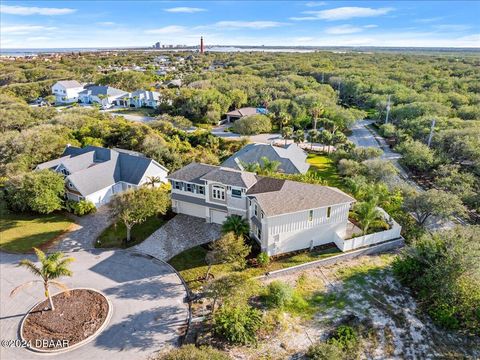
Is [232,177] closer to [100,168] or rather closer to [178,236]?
[178,236]

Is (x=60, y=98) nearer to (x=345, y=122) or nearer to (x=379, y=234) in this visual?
(x=345, y=122)

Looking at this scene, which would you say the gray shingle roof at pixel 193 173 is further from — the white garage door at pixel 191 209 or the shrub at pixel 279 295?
the shrub at pixel 279 295

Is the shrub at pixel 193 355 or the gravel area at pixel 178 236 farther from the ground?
the shrub at pixel 193 355

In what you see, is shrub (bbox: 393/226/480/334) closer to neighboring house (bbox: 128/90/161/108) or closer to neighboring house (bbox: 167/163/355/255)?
neighboring house (bbox: 167/163/355/255)

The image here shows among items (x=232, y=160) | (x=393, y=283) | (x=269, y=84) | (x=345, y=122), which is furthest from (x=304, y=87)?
(x=393, y=283)

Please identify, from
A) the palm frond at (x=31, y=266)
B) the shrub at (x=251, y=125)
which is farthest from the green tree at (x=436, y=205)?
the shrub at (x=251, y=125)

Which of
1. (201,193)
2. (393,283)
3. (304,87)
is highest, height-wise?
(304,87)
